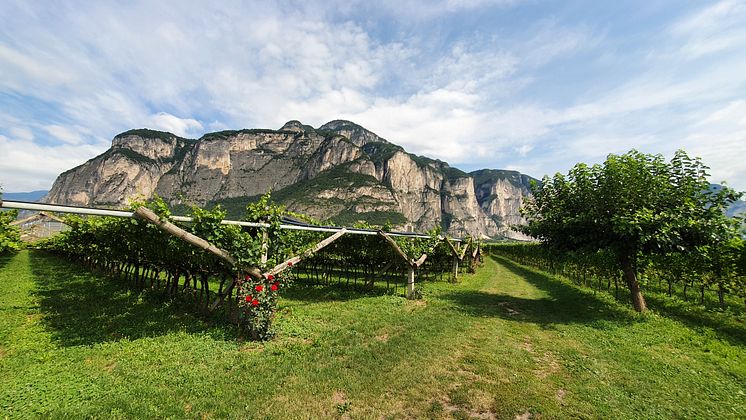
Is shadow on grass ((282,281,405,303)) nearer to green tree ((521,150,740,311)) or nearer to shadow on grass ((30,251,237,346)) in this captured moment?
shadow on grass ((30,251,237,346))

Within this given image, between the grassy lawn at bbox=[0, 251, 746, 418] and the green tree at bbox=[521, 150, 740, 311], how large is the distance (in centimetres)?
253

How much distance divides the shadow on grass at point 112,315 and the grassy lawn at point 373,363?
0.08 metres

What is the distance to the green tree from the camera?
30.8 ft

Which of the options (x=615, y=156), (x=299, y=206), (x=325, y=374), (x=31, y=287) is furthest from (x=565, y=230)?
(x=299, y=206)

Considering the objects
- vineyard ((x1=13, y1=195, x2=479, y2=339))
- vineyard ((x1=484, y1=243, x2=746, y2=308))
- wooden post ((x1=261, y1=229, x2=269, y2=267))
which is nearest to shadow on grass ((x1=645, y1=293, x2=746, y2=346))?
vineyard ((x1=484, y1=243, x2=746, y2=308))

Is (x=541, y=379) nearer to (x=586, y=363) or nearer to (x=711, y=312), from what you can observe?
(x=586, y=363)

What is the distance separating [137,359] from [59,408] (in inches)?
79.2

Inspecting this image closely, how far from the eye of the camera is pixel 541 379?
6113 millimetres

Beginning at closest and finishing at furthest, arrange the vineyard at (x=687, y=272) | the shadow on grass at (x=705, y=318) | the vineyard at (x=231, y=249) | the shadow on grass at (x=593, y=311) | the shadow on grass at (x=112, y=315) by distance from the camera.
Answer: the vineyard at (x=231, y=249)
the shadow on grass at (x=112, y=315)
the shadow on grass at (x=705, y=318)
the shadow on grass at (x=593, y=311)
the vineyard at (x=687, y=272)

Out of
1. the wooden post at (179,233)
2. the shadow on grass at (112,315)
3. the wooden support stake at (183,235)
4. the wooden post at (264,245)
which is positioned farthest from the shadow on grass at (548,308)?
the shadow on grass at (112,315)

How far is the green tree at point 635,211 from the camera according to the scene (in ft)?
30.8

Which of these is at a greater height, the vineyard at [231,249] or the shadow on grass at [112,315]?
the vineyard at [231,249]

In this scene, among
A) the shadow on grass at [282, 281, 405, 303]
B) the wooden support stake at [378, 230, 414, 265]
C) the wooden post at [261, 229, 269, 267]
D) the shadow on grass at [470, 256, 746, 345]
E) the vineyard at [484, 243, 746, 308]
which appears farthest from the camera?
the shadow on grass at [282, 281, 405, 303]

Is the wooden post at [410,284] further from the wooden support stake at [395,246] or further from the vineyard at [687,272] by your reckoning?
the vineyard at [687,272]
